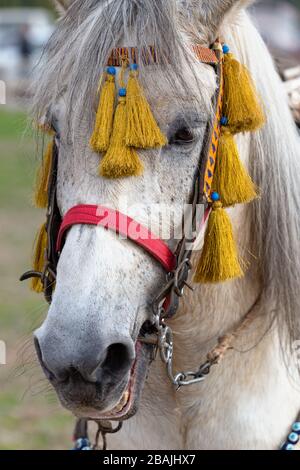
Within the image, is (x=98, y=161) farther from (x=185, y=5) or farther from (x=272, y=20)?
(x=272, y=20)

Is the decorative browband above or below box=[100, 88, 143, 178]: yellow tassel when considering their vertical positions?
above

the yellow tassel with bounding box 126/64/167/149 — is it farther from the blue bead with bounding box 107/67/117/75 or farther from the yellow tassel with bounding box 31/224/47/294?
the yellow tassel with bounding box 31/224/47/294

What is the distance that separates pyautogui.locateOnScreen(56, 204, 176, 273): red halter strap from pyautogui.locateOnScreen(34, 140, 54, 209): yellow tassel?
375mm

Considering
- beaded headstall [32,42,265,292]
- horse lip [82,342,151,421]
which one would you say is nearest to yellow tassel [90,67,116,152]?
beaded headstall [32,42,265,292]

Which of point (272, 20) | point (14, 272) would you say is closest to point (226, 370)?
point (14, 272)

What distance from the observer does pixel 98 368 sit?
7.14 ft

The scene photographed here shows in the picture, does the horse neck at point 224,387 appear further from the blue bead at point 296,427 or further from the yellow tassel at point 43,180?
the yellow tassel at point 43,180

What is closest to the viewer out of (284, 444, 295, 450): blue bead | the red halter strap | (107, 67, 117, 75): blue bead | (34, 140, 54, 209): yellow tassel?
the red halter strap

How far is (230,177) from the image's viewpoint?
99.9 inches

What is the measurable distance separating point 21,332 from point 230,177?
15.7 feet

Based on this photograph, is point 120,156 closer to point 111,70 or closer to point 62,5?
point 111,70

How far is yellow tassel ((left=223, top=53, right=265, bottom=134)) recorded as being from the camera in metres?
2.53

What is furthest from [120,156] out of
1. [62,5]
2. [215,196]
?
[62,5]
